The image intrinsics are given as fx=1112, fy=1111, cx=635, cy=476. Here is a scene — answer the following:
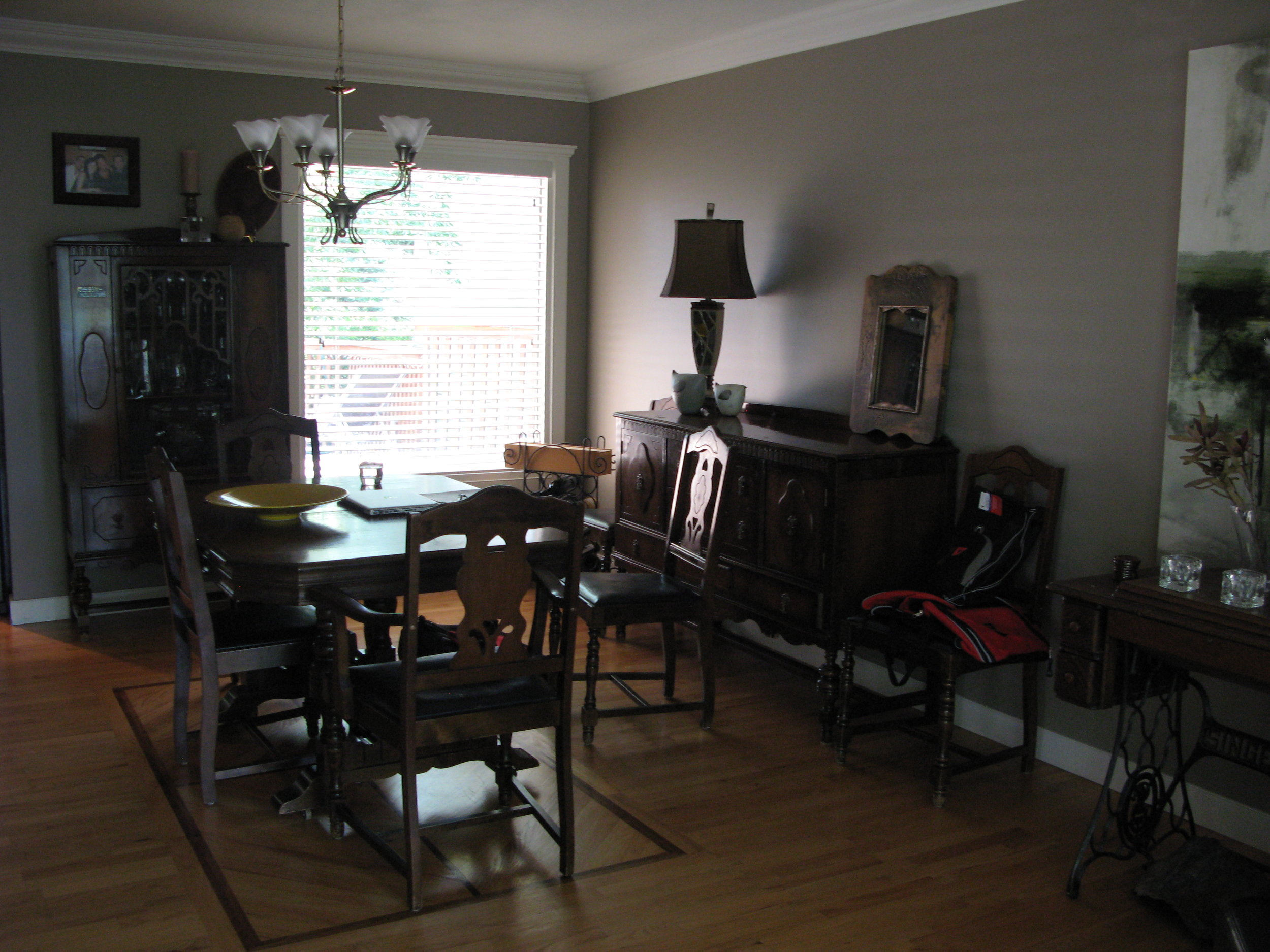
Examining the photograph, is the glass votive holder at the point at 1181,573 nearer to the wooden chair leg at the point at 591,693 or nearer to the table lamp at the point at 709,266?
the wooden chair leg at the point at 591,693

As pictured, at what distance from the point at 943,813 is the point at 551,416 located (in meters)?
3.43

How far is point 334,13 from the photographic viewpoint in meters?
4.43

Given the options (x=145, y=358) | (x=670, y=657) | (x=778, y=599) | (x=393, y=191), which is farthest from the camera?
(x=145, y=358)

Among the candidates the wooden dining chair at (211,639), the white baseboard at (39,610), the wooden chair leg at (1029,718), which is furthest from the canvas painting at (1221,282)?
the white baseboard at (39,610)

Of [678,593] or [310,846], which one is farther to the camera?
[678,593]

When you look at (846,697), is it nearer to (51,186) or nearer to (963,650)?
(963,650)

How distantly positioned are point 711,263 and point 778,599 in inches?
57.4

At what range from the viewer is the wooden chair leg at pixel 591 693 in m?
3.69

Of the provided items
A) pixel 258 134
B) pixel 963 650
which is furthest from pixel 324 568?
pixel 963 650

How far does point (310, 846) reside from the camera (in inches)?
117

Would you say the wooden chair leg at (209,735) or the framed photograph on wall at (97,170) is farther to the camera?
the framed photograph on wall at (97,170)

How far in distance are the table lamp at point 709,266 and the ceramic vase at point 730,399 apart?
0.24m

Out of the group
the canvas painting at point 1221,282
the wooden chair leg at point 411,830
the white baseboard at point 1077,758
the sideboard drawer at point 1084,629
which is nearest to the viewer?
the wooden chair leg at point 411,830

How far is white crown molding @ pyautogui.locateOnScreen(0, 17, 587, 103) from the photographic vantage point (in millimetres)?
4680
